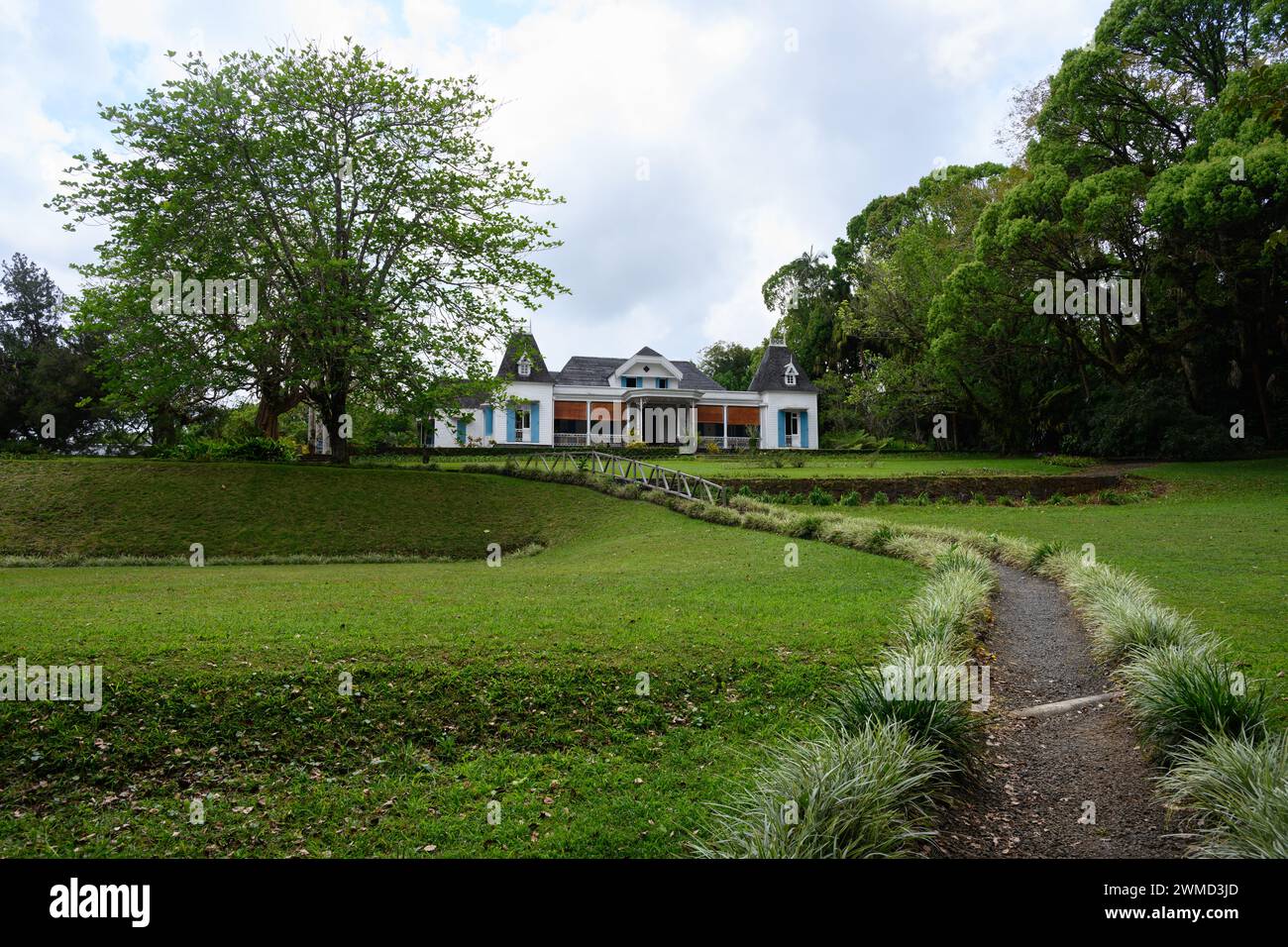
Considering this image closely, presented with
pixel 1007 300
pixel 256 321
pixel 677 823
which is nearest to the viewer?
pixel 677 823

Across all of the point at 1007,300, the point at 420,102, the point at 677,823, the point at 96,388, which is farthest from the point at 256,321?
the point at 1007,300

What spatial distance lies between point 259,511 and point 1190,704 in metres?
18.2

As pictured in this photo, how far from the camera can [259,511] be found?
17578 mm

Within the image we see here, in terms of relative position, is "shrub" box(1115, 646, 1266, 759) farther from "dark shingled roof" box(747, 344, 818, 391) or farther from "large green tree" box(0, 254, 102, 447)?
"dark shingled roof" box(747, 344, 818, 391)

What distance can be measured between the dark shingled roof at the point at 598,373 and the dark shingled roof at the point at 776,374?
2582mm

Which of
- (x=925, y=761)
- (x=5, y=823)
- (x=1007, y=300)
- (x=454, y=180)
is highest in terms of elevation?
(x=454, y=180)

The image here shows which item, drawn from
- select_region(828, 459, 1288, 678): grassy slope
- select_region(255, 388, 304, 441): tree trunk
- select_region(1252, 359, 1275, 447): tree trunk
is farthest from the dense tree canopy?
select_region(255, 388, 304, 441): tree trunk

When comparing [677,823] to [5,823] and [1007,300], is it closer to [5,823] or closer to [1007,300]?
[5,823]

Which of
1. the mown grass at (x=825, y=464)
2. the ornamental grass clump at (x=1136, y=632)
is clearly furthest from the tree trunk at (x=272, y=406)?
the ornamental grass clump at (x=1136, y=632)

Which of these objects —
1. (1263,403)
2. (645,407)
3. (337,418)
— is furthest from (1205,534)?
(645,407)

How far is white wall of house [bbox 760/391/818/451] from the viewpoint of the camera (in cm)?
4456

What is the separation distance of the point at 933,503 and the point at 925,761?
1709cm
